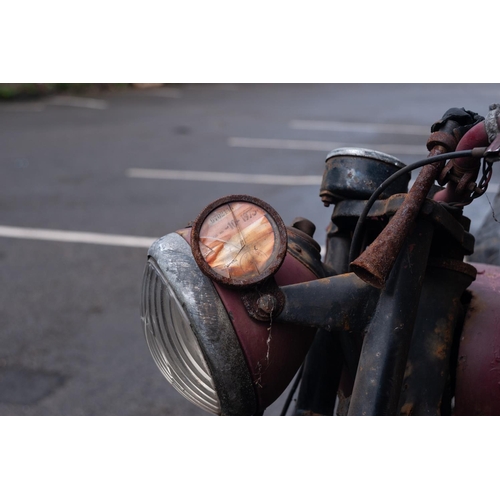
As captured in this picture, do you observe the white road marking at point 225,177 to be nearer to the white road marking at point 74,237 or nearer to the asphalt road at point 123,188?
the asphalt road at point 123,188

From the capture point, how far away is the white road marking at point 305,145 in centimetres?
745

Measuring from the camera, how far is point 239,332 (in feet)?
3.82

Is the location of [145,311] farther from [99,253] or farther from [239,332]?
[99,253]

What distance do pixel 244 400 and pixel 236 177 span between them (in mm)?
5488

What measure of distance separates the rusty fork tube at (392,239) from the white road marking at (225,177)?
5105mm

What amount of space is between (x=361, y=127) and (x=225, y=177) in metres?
2.87

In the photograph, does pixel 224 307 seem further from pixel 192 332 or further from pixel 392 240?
pixel 392 240

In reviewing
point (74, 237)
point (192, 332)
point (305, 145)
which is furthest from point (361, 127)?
point (192, 332)

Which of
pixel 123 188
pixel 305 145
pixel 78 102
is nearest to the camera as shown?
pixel 123 188

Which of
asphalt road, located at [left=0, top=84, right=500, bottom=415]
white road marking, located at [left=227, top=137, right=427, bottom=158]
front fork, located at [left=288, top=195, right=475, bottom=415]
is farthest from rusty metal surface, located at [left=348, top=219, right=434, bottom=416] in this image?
white road marking, located at [left=227, top=137, right=427, bottom=158]

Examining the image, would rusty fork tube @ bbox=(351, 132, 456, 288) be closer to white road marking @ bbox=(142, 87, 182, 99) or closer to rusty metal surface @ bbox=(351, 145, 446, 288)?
rusty metal surface @ bbox=(351, 145, 446, 288)

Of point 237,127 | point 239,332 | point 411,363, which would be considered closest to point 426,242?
point 411,363

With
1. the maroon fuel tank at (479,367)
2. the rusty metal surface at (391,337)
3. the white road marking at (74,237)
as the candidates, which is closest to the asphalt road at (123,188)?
the white road marking at (74,237)

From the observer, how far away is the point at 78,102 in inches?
413
